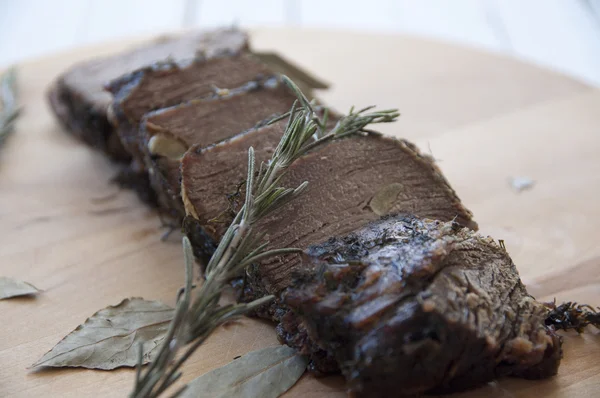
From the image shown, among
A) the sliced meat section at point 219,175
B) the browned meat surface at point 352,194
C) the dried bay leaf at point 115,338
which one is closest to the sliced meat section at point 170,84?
the sliced meat section at point 219,175

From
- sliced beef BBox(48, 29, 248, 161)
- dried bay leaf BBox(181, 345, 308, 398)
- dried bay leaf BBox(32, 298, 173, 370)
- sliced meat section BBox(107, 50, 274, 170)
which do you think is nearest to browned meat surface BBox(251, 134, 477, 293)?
dried bay leaf BBox(181, 345, 308, 398)

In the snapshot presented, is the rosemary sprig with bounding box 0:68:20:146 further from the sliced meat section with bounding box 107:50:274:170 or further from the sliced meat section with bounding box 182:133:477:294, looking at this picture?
the sliced meat section with bounding box 182:133:477:294

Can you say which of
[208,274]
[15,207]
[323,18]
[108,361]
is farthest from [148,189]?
[323,18]

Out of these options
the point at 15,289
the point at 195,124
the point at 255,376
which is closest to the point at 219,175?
the point at 195,124

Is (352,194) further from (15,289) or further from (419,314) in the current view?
(15,289)

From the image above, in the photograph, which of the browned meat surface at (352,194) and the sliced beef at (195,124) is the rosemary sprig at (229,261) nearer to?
the browned meat surface at (352,194)

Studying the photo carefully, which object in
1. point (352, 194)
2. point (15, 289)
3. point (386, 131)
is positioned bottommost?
point (15, 289)
